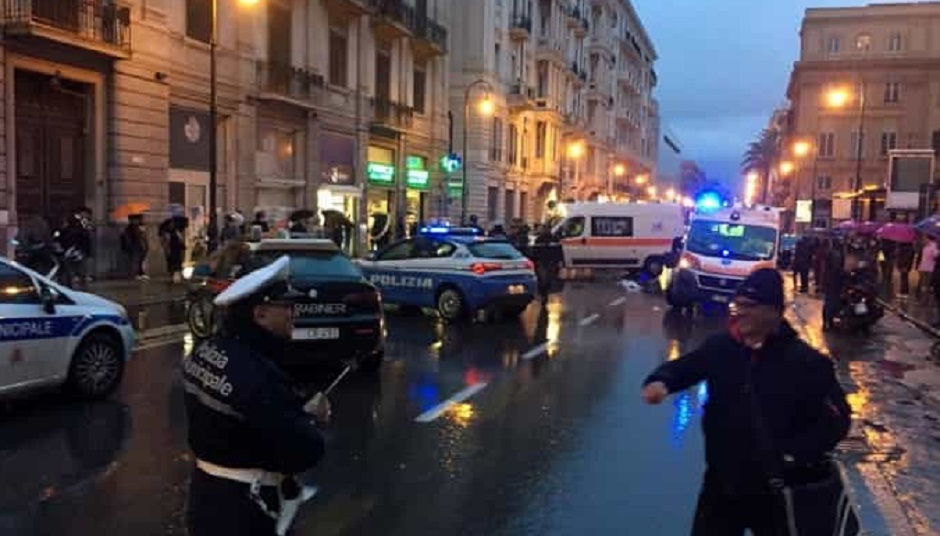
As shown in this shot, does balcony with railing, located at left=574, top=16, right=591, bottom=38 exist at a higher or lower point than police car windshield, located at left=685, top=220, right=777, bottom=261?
higher

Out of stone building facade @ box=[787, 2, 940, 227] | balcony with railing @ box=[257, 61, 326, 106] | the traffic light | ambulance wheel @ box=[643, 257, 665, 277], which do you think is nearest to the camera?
balcony with railing @ box=[257, 61, 326, 106]

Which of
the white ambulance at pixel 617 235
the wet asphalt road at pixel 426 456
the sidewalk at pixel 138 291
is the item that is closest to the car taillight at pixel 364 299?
the wet asphalt road at pixel 426 456

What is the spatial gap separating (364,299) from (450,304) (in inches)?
239

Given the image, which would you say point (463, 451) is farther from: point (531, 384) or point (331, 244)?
point (331, 244)

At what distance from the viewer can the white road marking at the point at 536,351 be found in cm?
1250

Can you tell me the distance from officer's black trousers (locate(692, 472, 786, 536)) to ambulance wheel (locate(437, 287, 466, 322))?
41.4ft

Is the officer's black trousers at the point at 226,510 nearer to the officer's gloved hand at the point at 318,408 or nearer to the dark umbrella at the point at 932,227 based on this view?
the officer's gloved hand at the point at 318,408

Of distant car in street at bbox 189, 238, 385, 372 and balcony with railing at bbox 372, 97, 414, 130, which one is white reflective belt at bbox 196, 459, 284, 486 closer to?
distant car in street at bbox 189, 238, 385, 372

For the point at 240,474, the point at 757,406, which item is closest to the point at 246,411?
the point at 240,474

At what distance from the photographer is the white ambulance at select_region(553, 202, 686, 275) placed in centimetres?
3055

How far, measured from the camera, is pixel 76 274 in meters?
18.9

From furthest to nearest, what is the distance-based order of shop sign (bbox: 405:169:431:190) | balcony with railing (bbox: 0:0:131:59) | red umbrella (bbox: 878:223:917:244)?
shop sign (bbox: 405:169:431:190)
red umbrella (bbox: 878:223:917:244)
balcony with railing (bbox: 0:0:131:59)

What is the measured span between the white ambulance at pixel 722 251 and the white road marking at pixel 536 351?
6591mm

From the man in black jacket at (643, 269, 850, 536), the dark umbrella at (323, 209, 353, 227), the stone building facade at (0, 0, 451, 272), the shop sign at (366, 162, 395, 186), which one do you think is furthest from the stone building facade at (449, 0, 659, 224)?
the man in black jacket at (643, 269, 850, 536)
